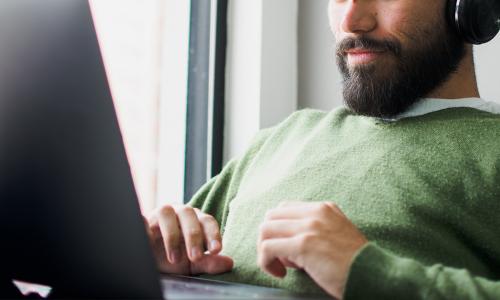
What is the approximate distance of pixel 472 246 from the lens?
76 cm

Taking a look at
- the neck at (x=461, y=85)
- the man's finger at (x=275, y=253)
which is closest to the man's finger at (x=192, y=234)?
the man's finger at (x=275, y=253)

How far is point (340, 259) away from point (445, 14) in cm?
56

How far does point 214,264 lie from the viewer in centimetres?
76

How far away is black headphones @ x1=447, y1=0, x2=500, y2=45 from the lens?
2.85 ft

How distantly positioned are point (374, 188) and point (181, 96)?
2.59ft

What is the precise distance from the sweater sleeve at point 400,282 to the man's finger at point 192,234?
24 centimetres

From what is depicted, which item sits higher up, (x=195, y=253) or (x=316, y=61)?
(x=316, y=61)

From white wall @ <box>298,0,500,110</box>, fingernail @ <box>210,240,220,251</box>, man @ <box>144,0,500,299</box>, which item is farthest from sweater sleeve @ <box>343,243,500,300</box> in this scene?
white wall @ <box>298,0,500,110</box>

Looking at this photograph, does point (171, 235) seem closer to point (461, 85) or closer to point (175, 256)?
point (175, 256)

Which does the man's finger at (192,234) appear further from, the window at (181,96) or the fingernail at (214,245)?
the window at (181,96)

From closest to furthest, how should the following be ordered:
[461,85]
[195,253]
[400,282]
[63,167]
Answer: [63,167]
[400,282]
[195,253]
[461,85]

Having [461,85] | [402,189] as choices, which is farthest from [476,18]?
[402,189]

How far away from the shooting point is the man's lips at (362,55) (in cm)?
93

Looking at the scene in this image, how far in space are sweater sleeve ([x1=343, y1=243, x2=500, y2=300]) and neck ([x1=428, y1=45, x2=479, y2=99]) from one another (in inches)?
18.7
